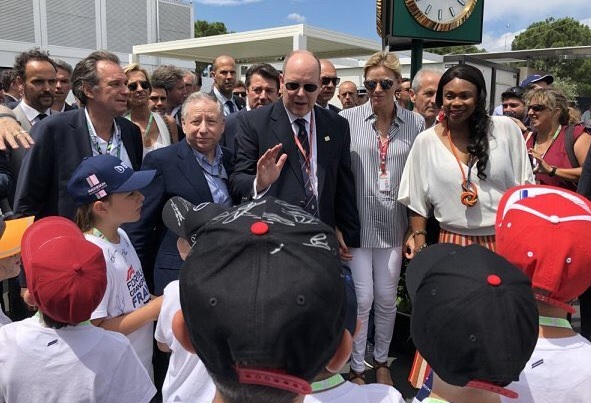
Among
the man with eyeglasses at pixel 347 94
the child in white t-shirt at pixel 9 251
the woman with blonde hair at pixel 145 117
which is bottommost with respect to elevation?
the child in white t-shirt at pixel 9 251

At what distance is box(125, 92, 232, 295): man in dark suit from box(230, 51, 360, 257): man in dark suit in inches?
6.2

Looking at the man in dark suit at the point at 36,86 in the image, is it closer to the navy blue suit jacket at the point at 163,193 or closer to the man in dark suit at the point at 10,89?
the navy blue suit jacket at the point at 163,193

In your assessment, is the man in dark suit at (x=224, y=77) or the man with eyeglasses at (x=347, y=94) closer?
the man in dark suit at (x=224, y=77)

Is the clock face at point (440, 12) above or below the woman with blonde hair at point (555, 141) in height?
above

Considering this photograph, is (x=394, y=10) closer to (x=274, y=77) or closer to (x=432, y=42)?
(x=432, y=42)

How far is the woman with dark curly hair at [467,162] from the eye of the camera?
2.99 metres

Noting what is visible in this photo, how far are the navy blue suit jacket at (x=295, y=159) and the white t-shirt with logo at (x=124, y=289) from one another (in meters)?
0.82

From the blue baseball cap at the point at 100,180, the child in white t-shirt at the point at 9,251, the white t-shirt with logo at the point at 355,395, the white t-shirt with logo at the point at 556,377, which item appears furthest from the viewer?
the blue baseball cap at the point at 100,180

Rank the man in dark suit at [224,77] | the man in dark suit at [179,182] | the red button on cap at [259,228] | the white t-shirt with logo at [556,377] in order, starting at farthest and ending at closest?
the man in dark suit at [224,77], the man in dark suit at [179,182], the white t-shirt with logo at [556,377], the red button on cap at [259,228]

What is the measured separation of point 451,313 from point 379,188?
2278 millimetres

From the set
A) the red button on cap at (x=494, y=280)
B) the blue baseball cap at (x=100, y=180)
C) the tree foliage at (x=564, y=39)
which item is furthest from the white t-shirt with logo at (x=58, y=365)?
the tree foliage at (x=564, y=39)

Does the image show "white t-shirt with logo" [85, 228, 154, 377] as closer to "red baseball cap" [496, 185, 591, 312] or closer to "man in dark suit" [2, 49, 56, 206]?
"red baseball cap" [496, 185, 591, 312]

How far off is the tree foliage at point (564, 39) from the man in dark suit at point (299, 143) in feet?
150

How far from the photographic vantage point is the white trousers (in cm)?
346
